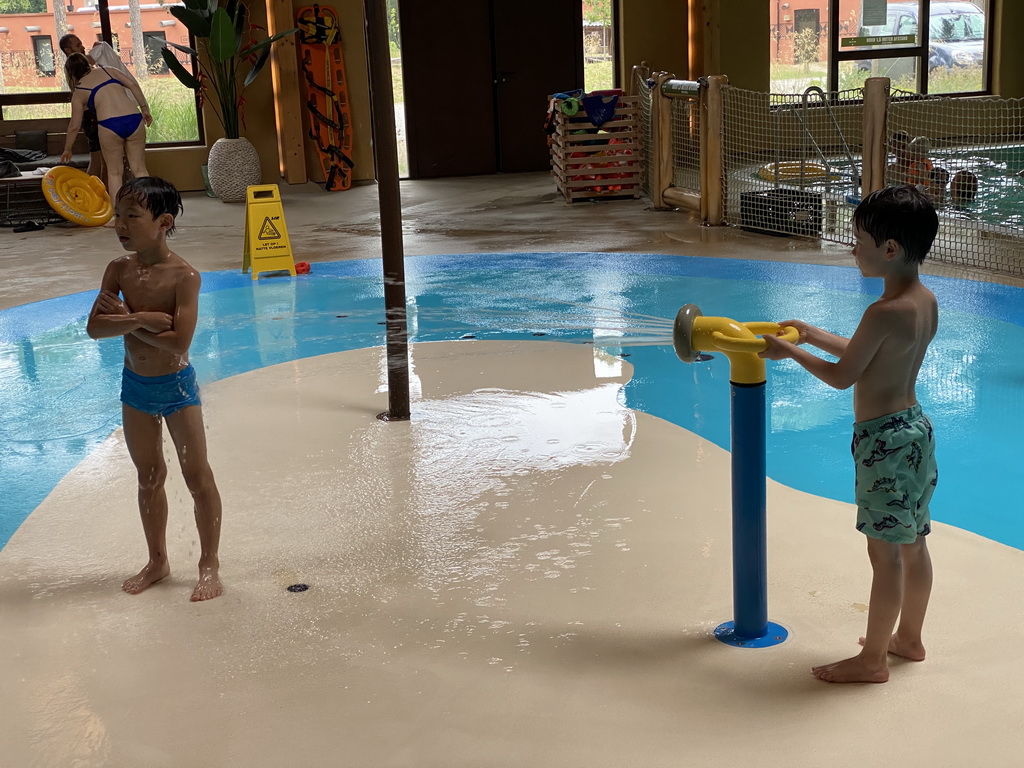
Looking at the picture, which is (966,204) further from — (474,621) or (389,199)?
(474,621)

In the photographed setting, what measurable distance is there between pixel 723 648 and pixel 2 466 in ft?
9.96

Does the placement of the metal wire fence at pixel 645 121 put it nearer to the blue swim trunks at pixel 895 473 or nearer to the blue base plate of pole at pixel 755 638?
the blue base plate of pole at pixel 755 638

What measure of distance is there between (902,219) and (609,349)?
3557mm

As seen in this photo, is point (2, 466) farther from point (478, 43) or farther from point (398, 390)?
point (478, 43)

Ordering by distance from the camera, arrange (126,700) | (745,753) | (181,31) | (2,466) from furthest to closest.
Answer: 1. (181,31)
2. (2,466)
3. (126,700)
4. (745,753)

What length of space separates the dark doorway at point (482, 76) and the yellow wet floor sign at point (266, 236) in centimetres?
606

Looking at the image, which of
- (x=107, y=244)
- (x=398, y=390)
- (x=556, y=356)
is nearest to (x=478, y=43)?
(x=107, y=244)

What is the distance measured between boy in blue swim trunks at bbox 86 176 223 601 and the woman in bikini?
7625 mm

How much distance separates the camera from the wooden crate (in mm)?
10688

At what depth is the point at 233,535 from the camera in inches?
135

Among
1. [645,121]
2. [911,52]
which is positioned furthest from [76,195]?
[911,52]

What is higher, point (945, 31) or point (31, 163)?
point (945, 31)

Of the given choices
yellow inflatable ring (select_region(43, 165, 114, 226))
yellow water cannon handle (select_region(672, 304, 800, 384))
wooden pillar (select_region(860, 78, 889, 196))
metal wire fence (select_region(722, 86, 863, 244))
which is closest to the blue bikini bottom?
yellow inflatable ring (select_region(43, 165, 114, 226))

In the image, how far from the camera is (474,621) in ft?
9.37
